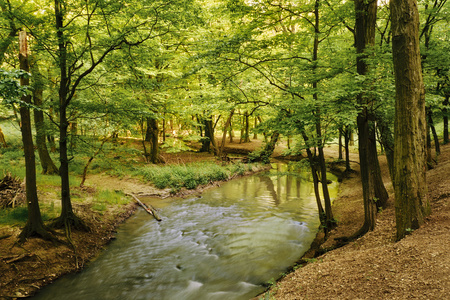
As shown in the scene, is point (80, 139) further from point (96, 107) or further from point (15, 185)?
point (15, 185)

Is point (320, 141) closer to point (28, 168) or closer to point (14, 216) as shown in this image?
point (28, 168)

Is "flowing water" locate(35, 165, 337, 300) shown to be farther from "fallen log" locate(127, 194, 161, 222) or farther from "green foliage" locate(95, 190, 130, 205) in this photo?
"green foliage" locate(95, 190, 130, 205)

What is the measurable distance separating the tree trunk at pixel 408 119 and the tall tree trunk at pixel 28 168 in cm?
876

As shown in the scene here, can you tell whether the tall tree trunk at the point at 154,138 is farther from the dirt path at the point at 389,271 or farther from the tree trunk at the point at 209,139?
the dirt path at the point at 389,271

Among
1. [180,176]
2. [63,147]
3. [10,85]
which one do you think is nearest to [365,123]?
Answer: [10,85]

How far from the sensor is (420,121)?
15.0ft

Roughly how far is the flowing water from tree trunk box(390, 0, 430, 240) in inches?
152

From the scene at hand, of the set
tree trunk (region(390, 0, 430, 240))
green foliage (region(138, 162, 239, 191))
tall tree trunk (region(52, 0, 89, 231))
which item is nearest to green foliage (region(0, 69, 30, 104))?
tall tree trunk (region(52, 0, 89, 231))

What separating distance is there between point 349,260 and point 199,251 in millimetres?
5376

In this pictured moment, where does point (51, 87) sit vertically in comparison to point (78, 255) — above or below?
above

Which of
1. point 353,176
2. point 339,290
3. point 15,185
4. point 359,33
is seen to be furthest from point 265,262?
point 353,176

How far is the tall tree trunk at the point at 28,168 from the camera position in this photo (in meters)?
6.68

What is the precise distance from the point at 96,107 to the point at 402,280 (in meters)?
8.66

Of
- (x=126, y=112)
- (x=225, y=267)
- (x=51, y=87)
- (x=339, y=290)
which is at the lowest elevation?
(x=225, y=267)
